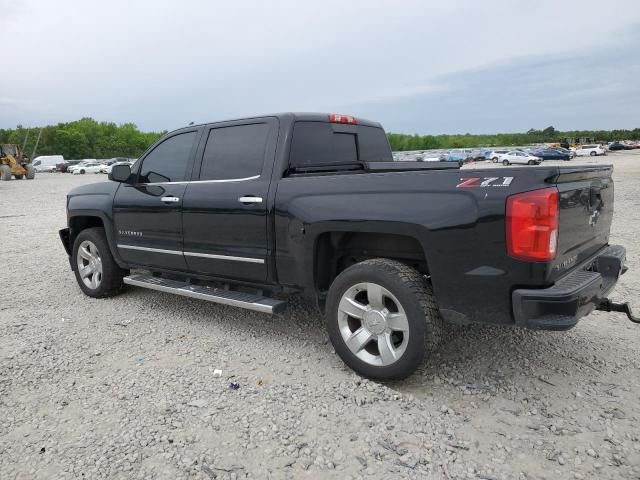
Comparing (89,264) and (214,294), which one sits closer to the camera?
(214,294)

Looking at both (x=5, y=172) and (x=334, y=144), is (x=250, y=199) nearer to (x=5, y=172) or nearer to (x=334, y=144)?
(x=334, y=144)

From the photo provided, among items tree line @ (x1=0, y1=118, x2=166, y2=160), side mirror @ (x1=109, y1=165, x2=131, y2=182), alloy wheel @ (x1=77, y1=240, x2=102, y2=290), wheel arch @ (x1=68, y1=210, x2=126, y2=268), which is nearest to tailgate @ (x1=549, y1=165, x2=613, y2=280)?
side mirror @ (x1=109, y1=165, x2=131, y2=182)

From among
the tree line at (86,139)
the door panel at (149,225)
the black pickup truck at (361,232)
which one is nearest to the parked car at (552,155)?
the tree line at (86,139)

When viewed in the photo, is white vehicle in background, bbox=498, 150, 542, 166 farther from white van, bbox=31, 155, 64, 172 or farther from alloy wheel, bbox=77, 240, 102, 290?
white van, bbox=31, 155, 64, 172

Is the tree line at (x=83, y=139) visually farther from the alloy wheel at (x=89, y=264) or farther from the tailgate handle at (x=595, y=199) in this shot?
the tailgate handle at (x=595, y=199)

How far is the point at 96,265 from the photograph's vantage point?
5668 mm

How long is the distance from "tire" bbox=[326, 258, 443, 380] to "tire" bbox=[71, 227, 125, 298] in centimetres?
306

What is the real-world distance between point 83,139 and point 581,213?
10508 centimetres

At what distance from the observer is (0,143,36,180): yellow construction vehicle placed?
3191 centimetres

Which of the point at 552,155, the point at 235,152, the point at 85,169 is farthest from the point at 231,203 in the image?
the point at 552,155

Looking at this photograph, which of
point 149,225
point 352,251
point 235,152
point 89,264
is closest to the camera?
point 352,251

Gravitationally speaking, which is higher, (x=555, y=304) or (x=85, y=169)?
(x=555, y=304)

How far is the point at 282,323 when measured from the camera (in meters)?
4.76

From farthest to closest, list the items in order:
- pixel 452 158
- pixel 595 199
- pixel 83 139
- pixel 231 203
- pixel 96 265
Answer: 1. pixel 83 139
2. pixel 452 158
3. pixel 96 265
4. pixel 231 203
5. pixel 595 199
